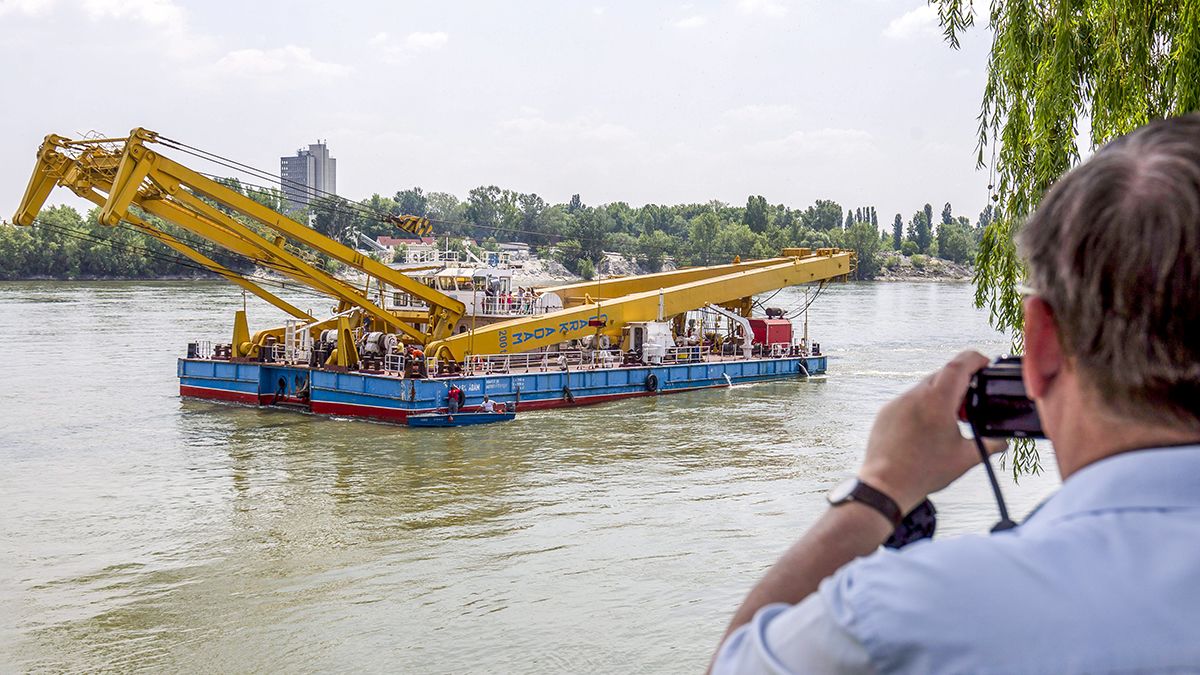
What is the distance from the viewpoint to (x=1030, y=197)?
6.18 metres

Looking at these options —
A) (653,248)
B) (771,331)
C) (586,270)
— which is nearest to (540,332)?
(771,331)

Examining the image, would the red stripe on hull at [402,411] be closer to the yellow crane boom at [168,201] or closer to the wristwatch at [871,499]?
the yellow crane boom at [168,201]

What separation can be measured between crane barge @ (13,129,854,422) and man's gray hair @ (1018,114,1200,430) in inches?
851

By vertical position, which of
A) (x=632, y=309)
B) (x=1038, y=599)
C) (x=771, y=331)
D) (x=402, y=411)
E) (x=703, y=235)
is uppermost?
(x=703, y=235)

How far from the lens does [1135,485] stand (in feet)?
3.00

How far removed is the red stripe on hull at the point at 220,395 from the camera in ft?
82.4

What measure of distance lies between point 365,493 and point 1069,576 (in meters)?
16.4

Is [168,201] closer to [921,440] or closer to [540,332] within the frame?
[540,332]

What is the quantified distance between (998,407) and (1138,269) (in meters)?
0.28

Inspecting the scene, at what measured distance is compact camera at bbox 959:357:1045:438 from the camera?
1.19 m

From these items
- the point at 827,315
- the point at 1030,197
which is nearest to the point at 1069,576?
the point at 1030,197

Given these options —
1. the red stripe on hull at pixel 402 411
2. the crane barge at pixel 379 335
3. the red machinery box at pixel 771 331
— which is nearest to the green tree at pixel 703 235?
the red machinery box at pixel 771 331

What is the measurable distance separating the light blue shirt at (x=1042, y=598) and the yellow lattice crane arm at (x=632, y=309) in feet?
75.2

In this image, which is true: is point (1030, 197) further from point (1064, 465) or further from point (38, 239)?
point (38, 239)
